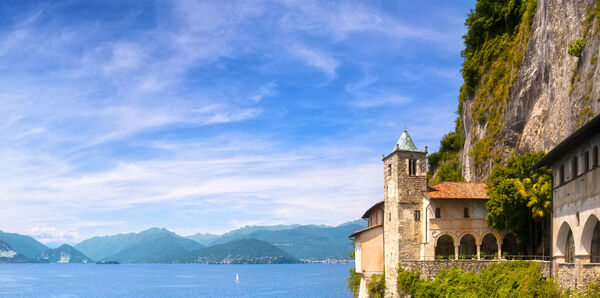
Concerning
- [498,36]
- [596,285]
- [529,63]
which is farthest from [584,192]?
[498,36]

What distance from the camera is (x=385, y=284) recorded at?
52125mm

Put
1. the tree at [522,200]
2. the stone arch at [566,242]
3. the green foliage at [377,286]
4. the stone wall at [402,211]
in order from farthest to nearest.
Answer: the green foliage at [377,286] < the stone wall at [402,211] < the tree at [522,200] < the stone arch at [566,242]

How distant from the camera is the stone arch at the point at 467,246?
51469mm

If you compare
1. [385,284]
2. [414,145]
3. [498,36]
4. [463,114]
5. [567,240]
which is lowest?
[385,284]

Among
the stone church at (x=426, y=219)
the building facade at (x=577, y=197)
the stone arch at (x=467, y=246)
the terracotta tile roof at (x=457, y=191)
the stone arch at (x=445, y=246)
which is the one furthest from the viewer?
the stone arch at (x=445, y=246)

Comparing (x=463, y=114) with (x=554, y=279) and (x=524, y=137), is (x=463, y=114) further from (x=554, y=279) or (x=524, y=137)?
(x=554, y=279)

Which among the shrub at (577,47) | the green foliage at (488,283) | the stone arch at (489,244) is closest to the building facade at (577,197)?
the green foliage at (488,283)

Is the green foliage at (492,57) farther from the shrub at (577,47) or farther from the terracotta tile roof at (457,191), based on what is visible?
the shrub at (577,47)

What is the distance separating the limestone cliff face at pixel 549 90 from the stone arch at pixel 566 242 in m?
8.62

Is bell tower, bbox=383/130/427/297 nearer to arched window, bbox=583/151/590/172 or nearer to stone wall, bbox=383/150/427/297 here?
stone wall, bbox=383/150/427/297

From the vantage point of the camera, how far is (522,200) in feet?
144

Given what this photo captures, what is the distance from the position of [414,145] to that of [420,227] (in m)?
7.39

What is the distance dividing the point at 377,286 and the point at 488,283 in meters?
13.1

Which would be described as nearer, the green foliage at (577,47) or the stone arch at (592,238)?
the stone arch at (592,238)
